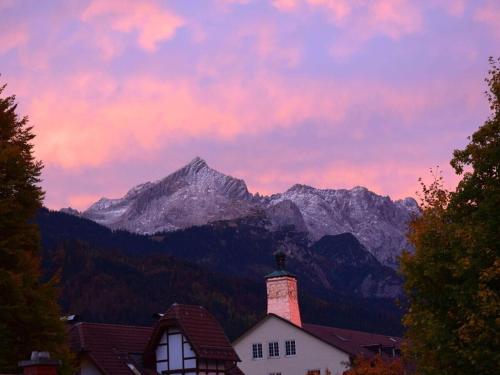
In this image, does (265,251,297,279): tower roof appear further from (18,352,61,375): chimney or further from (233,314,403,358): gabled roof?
(18,352,61,375): chimney

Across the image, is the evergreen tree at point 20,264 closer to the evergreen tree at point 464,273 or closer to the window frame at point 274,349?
the evergreen tree at point 464,273

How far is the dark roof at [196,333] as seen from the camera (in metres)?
64.6

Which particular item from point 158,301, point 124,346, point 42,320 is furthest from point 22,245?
point 158,301

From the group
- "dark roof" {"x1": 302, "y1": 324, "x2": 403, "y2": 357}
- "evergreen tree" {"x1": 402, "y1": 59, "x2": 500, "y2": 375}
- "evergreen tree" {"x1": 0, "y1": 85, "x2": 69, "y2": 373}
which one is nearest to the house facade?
"dark roof" {"x1": 302, "y1": 324, "x2": 403, "y2": 357}

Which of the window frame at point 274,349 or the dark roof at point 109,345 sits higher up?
the window frame at point 274,349

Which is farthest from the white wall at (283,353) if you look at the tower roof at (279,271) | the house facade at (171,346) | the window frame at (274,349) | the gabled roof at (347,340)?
the house facade at (171,346)

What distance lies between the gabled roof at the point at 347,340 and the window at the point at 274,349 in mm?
2120

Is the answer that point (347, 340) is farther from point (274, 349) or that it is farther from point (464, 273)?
point (464, 273)

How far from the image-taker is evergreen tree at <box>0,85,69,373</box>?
→ 37469 mm

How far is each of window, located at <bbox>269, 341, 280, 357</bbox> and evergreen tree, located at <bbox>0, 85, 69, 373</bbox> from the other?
155ft

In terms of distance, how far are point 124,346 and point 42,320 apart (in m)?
27.8

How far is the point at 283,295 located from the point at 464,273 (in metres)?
55.4

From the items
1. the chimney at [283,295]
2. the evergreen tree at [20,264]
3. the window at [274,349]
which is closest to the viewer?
the evergreen tree at [20,264]

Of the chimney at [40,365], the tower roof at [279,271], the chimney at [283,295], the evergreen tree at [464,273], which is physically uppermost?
the tower roof at [279,271]
